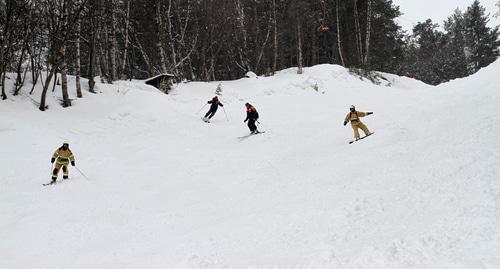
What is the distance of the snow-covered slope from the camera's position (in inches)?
215

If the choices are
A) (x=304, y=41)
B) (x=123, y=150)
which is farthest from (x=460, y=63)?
(x=123, y=150)

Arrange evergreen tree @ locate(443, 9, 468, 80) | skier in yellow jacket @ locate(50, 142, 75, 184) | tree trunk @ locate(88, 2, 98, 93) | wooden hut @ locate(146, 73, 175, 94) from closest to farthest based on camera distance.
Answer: skier in yellow jacket @ locate(50, 142, 75, 184) → tree trunk @ locate(88, 2, 98, 93) → wooden hut @ locate(146, 73, 175, 94) → evergreen tree @ locate(443, 9, 468, 80)

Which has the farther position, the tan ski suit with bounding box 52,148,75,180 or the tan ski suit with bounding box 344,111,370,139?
the tan ski suit with bounding box 344,111,370,139

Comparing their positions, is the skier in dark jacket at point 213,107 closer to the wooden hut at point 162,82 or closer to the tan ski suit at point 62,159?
the wooden hut at point 162,82

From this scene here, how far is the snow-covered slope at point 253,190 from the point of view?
18.0 feet

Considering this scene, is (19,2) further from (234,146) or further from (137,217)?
(137,217)

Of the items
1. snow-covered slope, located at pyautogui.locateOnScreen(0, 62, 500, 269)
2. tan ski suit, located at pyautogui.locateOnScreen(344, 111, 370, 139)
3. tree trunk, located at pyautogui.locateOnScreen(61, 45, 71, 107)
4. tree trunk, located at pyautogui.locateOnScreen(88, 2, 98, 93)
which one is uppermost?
tree trunk, located at pyautogui.locateOnScreen(88, 2, 98, 93)

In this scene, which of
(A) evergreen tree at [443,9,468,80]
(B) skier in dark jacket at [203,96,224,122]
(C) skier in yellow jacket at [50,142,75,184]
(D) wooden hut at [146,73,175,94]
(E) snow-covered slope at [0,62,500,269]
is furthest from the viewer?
(A) evergreen tree at [443,9,468,80]

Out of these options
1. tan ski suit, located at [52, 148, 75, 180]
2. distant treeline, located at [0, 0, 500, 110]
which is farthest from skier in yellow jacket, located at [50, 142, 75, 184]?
distant treeline, located at [0, 0, 500, 110]

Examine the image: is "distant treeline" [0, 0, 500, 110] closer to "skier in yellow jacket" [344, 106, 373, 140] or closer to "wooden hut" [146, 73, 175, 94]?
"wooden hut" [146, 73, 175, 94]

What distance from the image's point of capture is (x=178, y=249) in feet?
20.9

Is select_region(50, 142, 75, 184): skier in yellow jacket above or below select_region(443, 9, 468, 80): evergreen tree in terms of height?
below

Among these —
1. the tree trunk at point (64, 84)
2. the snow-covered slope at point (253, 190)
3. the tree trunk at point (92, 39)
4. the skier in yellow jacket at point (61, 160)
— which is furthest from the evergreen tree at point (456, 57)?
the skier in yellow jacket at point (61, 160)

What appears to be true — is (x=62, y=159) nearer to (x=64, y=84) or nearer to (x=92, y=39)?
(x=64, y=84)
